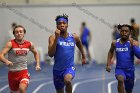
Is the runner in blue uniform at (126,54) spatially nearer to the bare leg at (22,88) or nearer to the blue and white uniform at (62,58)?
the blue and white uniform at (62,58)

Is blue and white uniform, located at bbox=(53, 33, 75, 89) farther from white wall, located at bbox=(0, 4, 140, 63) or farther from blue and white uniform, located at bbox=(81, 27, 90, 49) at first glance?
white wall, located at bbox=(0, 4, 140, 63)

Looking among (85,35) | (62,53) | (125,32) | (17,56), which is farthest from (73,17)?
(17,56)

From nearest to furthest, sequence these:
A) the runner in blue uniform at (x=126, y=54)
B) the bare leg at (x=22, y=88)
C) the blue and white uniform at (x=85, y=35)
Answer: the bare leg at (x=22, y=88) → the runner in blue uniform at (x=126, y=54) → the blue and white uniform at (x=85, y=35)

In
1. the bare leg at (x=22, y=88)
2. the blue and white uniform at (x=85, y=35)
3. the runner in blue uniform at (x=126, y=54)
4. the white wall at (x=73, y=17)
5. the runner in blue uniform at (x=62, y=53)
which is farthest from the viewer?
the white wall at (x=73, y=17)

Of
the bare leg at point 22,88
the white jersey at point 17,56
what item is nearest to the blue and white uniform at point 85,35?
the white jersey at point 17,56

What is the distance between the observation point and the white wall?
919 inches

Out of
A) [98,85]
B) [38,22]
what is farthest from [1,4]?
[98,85]

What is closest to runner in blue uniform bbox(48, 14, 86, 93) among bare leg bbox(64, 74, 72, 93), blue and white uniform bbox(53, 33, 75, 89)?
blue and white uniform bbox(53, 33, 75, 89)

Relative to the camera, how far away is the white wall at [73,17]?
919 inches

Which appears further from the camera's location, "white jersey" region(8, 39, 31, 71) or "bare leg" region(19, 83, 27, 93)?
"white jersey" region(8, 39, 31, 71)

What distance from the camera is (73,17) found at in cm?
2356

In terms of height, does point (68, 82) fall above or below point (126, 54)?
below

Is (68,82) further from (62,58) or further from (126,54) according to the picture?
(126,54)

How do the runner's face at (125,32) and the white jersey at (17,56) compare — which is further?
the runner's face at (125,32)
